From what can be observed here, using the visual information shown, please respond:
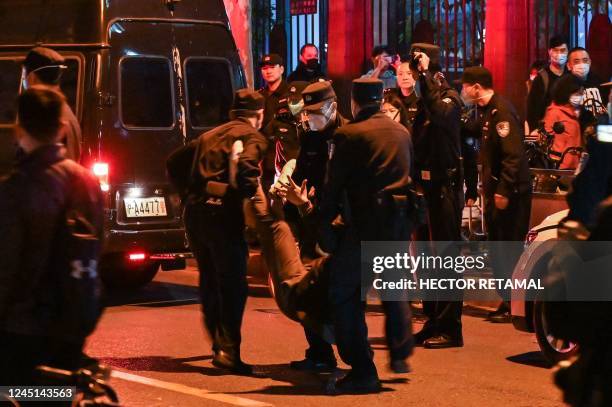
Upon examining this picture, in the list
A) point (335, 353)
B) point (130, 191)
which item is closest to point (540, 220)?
point (335, 353)

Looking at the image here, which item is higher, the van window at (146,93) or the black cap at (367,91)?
the black cap at (367,91)

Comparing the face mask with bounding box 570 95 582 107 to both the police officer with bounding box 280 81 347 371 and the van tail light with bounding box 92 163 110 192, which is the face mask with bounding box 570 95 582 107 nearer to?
the police officer with bounding box 280 81 347 371

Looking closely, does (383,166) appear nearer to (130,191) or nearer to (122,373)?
(122,373)

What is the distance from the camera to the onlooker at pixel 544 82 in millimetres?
14672

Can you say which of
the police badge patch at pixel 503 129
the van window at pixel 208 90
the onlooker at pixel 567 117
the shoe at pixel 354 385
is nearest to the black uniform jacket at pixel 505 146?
the police badge patch at pixel 503 129

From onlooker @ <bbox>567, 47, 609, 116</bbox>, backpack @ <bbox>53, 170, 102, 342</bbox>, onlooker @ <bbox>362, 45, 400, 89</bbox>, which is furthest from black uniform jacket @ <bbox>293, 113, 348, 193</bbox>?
onlooker @ <bbox>362, 45, 400, 89</bbox>

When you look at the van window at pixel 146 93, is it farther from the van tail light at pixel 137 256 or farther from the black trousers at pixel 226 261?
the black trousers at pixel 226 261

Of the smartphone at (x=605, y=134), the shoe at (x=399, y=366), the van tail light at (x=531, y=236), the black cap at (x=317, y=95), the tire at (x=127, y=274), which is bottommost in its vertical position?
the tire at (x=127, y=274)

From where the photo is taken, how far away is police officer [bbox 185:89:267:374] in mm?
8805

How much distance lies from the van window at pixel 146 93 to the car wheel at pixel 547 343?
14.3 ft

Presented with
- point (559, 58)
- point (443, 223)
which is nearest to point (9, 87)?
point (443, 223)

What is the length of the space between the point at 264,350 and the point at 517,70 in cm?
949

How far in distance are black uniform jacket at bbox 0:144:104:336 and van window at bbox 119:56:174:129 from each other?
6606 mm

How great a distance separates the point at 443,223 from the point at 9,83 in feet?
14.5
